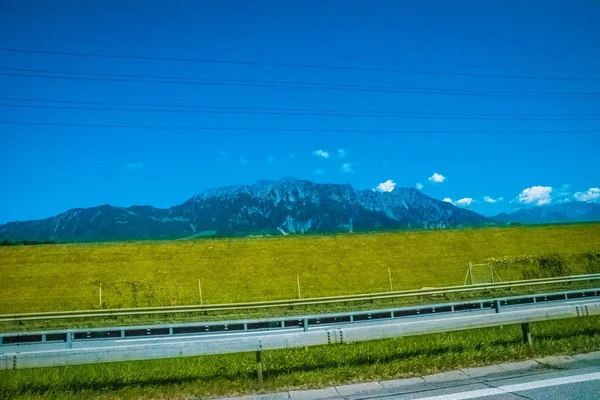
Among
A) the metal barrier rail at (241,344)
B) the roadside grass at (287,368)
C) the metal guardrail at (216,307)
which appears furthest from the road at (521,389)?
the metal guardrail at (216,307)

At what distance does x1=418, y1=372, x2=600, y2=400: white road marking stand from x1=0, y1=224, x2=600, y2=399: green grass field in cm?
105

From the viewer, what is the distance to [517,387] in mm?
5285

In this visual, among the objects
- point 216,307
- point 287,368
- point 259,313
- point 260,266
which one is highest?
point 260,266

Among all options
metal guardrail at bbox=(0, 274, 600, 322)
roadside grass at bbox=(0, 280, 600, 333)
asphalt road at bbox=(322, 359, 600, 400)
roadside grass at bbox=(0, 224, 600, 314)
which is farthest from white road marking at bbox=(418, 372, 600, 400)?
roadside grass at bbox=(0, 224, 600, 314)

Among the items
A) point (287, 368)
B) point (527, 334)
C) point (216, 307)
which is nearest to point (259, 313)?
point (216, 307)

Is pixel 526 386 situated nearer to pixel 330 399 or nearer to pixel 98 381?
pixel 330 399

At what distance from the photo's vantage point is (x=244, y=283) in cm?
Answer: 3656

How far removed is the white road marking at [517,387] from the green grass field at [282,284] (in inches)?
41.5

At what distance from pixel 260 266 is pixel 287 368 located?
33598 millimetres

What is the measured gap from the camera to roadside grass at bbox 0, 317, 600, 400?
5820 millimetres

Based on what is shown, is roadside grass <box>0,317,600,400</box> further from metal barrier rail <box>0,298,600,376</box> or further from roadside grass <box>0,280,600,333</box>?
roadside grass <box>0,280,600,333</box>

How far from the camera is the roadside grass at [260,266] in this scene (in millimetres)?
33688

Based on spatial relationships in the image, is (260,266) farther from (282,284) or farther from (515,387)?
(515,387)

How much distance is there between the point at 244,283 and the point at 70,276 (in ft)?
47.0
